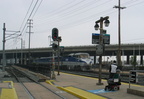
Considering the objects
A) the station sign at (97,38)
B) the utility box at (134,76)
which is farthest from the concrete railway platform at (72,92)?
the station sign at (97,38)

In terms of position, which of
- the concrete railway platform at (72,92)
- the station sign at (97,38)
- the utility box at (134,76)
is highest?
the station sign at (97,38)

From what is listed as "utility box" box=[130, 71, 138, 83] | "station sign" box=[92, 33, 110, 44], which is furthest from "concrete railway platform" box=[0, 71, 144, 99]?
"station sign" box=[92, 33, 110, 44]

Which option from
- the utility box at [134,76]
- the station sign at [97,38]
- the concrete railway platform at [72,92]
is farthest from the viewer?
the station sign at [97,38]

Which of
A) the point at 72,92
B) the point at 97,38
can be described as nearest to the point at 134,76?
the point at 72,92

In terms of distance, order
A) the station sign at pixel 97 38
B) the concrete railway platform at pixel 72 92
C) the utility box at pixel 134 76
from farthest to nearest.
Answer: the station sign at pixel 97 38, the utility box at pixel 134 76, the concrete railway platform at pixel 72 92

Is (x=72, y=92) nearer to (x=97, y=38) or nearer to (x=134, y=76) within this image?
(x=134, y=76)

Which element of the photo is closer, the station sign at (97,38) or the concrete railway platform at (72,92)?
the concrete railway platform at (72,92)

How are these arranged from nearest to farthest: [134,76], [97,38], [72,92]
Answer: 1. [134,76]
2. [72,92]
3. [97,38]

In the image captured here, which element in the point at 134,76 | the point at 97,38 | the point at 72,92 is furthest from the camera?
the point at 97,38

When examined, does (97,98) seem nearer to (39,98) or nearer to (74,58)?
(39,98)

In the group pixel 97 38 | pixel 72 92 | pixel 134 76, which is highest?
pixel 97 38

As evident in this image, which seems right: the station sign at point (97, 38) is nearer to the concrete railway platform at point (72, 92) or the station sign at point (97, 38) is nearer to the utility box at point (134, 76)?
the concrete railway platform at point (72, 92)

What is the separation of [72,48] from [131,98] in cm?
7503

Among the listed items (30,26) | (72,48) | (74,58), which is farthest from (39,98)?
(72,48)
